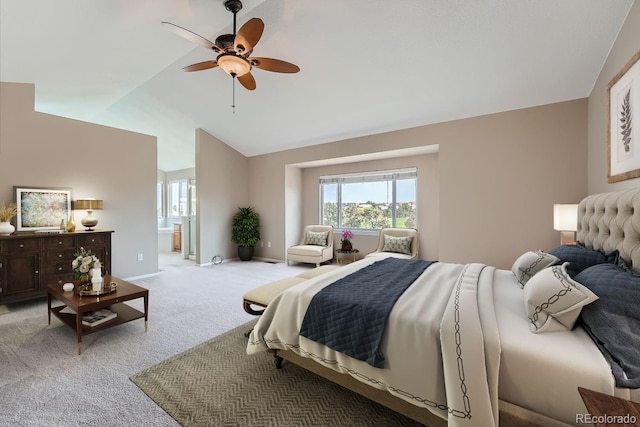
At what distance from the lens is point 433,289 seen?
1.87 meters

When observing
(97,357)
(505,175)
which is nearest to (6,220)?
(97,357)

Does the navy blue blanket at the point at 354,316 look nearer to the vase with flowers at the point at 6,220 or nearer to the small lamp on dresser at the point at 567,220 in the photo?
the small lamp on dresser at the point at 567,220

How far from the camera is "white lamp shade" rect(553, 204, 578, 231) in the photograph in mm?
2875

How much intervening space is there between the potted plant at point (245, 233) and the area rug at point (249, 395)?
416cm

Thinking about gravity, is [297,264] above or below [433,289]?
below

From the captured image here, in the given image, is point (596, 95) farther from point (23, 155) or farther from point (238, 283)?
point (23, 155)

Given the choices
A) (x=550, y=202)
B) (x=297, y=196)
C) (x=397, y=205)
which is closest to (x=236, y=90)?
(x=297, y=196)

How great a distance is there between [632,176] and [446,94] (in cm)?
217

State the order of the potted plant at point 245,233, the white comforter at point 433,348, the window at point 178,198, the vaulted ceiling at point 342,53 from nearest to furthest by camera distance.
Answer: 1. the white comforter at point 433,348
2. the vaulted ceiling at point 342,53
3. the potted plant at point 245,233
4. the window at point 178,198

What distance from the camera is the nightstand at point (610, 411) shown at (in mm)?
765

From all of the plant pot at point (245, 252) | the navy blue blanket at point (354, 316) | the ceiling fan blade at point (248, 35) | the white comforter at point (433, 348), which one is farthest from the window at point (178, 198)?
the navy blue blanket at point (354, 316)

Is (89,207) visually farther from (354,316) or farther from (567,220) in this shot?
(567,220)

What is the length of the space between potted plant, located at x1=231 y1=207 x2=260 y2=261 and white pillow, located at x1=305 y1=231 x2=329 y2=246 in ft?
4.45

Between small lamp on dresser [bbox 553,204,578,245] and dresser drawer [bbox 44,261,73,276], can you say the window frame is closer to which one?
small lamp on dresser [bbox 553,204,578,245]
